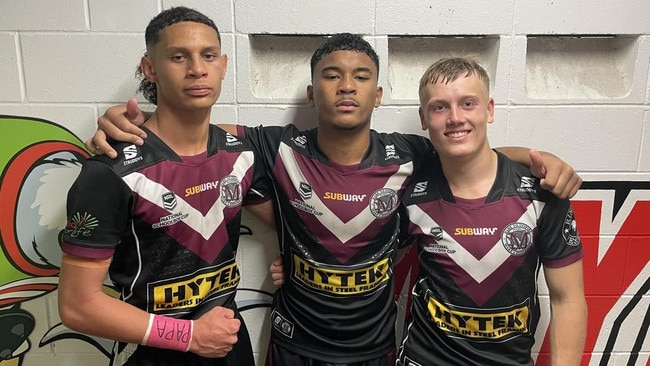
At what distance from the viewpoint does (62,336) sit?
175 centimetres

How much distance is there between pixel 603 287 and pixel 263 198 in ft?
3.92

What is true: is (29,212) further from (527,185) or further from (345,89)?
(527,185)

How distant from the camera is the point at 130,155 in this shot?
1248mm

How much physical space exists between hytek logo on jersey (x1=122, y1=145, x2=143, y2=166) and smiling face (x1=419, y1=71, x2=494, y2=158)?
733mm

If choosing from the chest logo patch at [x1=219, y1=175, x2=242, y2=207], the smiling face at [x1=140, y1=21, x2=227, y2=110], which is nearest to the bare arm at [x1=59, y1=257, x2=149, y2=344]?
the chest logo patch at [x1=219, y1=175, x2=242, y2=207]

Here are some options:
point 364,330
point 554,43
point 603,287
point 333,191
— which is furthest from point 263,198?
point 603,287

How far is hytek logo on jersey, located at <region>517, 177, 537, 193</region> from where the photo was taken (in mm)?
1354

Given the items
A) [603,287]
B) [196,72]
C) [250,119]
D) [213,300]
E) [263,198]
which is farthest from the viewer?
[603,287]

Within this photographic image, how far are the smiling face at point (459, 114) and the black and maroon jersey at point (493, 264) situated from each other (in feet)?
0.44

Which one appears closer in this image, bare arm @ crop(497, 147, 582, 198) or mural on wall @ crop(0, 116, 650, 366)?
bare arm @ crop(497, 147, 582, 198)

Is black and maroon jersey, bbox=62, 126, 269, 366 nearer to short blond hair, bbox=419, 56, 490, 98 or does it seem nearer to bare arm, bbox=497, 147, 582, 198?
short blond hair, bbox=419, 56, 490, 98

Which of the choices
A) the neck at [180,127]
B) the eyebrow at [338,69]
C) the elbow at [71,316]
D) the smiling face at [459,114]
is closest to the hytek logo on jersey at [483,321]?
the smiling face at [459,114]

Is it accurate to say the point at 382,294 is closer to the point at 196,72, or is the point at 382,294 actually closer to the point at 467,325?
the point at 467,325

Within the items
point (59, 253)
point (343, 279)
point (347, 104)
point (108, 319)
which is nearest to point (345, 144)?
point (347, 104)
